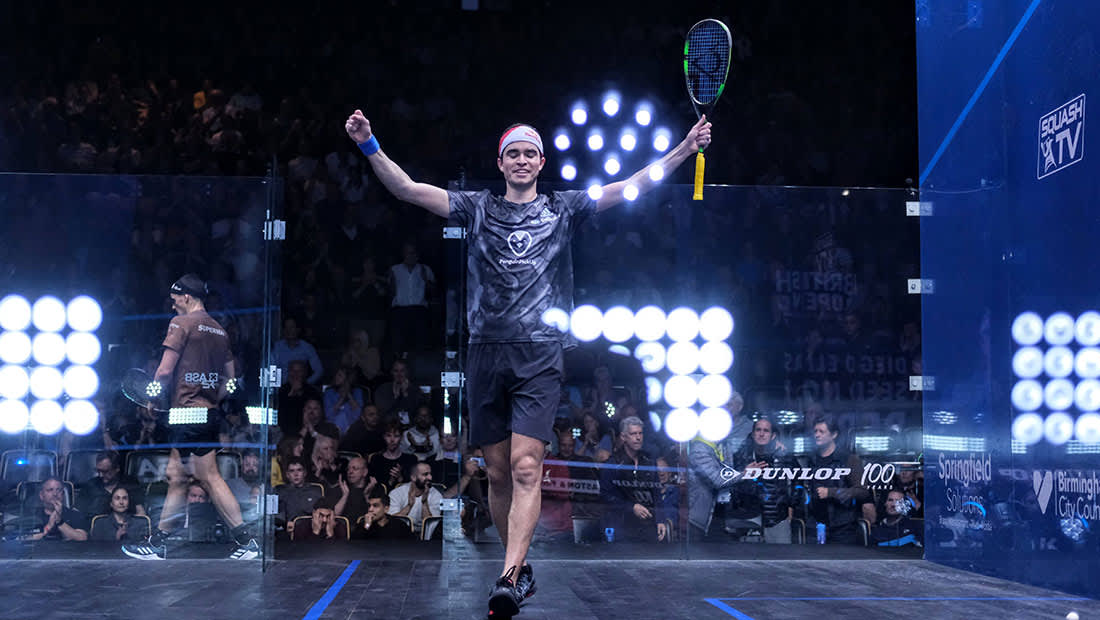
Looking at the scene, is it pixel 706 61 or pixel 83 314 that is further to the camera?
pixel 83 314

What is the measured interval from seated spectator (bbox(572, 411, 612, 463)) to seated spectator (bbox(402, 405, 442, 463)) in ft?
3.83

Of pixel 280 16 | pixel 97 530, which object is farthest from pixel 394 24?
pixel 97 530

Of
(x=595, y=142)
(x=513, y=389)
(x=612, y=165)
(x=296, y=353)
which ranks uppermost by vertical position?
(x=595, y=142)

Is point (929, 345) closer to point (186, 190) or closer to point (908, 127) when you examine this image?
Result: point (908, 127)

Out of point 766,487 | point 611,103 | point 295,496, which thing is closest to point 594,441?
point 766,487

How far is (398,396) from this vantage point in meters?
5.64

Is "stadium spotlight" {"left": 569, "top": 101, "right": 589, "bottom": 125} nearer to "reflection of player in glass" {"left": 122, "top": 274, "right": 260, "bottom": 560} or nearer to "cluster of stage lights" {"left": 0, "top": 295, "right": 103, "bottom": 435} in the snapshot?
"reflection of player in glass" {"left": 122, "top": 274, "right": 260, "bottom": 560}

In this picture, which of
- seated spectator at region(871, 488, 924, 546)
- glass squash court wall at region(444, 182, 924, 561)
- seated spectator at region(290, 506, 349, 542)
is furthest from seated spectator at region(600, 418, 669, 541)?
seated spectator at region(290, 506, 349, 542)

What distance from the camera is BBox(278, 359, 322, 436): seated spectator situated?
18.3 ft

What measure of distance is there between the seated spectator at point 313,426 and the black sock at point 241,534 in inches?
49.2

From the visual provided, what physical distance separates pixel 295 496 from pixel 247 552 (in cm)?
96

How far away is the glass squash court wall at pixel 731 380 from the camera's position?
4578mm

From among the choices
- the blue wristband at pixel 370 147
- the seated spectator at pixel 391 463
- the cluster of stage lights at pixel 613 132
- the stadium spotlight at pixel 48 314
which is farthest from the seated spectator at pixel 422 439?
the blue wristband at pixel 370 147

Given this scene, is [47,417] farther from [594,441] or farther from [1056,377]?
[1056,377]
